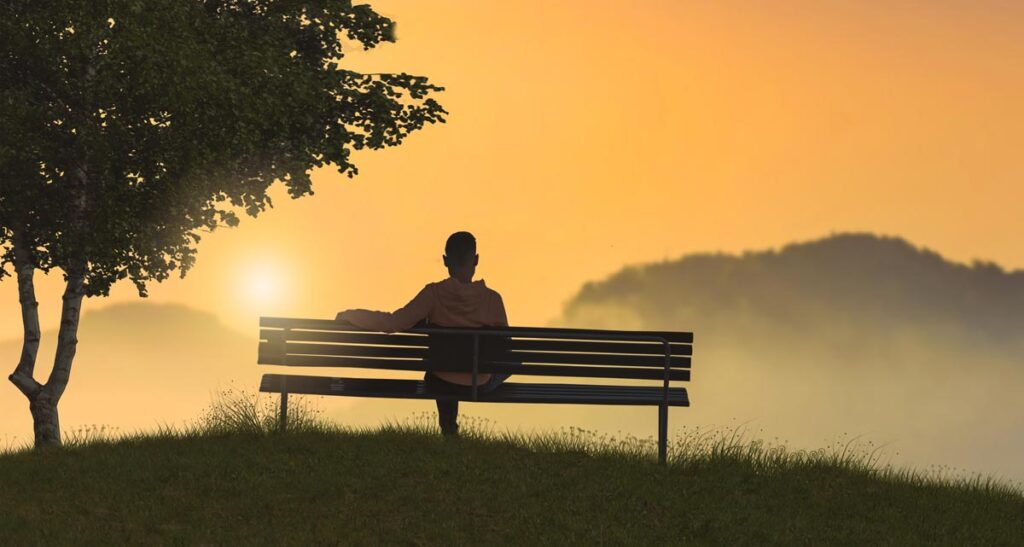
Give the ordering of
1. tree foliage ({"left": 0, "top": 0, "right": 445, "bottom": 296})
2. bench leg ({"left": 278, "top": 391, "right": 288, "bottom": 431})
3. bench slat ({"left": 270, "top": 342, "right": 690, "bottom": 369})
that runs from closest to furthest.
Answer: bench slat ({"left": 270, "top": 342, "right": 690, "bottom": 369}) → bench leg ({"left": 278, "top": 391, "right": 288, "bottom": 431}) → tree foliage ({"left": 0, "top": 0, "right": 445, "bottom": 296})

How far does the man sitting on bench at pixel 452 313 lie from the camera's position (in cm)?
1184

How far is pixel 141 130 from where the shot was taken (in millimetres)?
15633

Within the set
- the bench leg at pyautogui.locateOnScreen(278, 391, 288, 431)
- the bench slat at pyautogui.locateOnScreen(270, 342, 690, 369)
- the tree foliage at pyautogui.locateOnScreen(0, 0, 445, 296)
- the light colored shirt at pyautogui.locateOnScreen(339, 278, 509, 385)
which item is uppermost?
the tree foliage at pyautogui.locateOnScreen(0, 0, 445, 296)

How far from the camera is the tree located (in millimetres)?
15250

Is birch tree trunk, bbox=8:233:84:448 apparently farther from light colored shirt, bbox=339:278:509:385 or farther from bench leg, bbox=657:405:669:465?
bench leg, bbox=657:405:669:465

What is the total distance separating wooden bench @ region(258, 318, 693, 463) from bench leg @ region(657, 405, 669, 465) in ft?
0.04

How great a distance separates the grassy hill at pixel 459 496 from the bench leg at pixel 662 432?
0.16 m

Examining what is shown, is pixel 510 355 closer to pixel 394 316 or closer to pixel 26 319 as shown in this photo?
pixel 394 316

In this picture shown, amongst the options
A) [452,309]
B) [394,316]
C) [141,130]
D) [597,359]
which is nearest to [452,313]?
[452,309]

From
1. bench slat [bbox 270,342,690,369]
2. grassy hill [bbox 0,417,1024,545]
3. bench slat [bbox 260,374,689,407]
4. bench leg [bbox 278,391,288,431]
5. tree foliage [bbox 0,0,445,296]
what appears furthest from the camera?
tree foliage [bbox 0,0,445,296]

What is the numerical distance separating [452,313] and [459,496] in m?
2.58

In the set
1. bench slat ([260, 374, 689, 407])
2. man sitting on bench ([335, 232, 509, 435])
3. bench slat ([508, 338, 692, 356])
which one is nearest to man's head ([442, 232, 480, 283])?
man sitting on bench ([335, 232, 509, 435])

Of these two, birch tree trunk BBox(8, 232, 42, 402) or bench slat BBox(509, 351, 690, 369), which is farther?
birch tree trunk BBox(8, 232, 42, 402)

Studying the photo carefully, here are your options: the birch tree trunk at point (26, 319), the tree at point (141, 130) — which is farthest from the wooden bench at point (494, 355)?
the birch tree trunk at point (26, 319)
